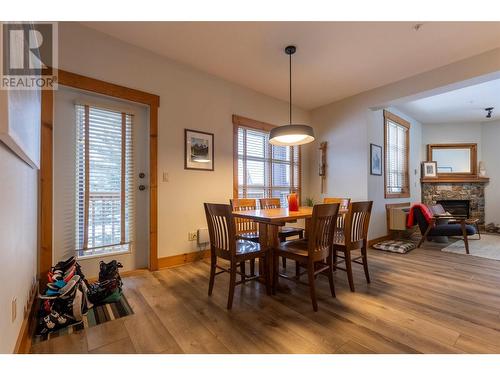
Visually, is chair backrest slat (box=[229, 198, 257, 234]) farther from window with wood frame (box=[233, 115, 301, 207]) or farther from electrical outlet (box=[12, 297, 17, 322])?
electrical outlet (box=[12, 297, 17, 322])

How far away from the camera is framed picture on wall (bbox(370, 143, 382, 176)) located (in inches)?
159

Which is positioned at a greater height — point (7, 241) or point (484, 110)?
point (484, 110)

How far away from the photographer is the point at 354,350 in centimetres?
140

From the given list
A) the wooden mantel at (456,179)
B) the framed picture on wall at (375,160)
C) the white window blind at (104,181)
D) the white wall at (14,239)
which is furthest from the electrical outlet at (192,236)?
the wooden mantel at (456,179)

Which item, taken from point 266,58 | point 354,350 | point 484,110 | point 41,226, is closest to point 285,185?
point 266,58

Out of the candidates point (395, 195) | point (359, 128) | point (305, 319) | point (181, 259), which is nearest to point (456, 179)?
point (395, 195)

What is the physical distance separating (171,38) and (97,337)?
279 centimetres

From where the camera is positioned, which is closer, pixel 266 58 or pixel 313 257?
pixel 313 257

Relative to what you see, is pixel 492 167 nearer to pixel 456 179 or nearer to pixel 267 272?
pixel 456 179

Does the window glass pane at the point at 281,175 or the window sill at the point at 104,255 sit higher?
the window glass pane at the point at 281,175

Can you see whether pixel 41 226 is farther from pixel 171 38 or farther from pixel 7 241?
pixel 171 38

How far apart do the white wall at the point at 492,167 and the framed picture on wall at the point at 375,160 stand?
12.7 feet

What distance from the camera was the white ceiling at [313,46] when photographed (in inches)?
92.9

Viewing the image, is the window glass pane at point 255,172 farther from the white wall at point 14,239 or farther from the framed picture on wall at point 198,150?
the white wall at point 14,239
